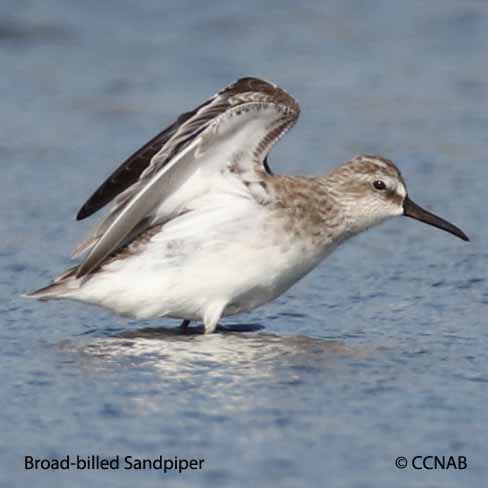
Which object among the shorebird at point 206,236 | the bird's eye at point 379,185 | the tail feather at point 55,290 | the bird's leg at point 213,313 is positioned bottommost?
the bird's leg at point 213,313

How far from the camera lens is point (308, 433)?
708 centimetres

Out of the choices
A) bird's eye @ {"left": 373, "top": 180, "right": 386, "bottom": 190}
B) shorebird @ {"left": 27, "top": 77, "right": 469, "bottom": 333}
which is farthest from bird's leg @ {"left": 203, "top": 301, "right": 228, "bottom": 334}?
bird's eye @ {"left": 373, "top": 180, "right": 386, "bottom": 190}

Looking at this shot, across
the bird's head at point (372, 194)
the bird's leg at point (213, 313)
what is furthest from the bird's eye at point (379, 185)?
the bird's leg at point (213, 313)

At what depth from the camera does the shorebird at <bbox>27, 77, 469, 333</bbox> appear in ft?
28.5

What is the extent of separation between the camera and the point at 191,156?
844 cm

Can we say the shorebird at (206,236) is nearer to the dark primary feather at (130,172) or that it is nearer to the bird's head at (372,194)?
the dark primary feather at (130,172)

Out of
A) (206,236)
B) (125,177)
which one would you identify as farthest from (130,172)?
(206,236)

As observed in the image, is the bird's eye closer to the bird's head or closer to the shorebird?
the bird's head

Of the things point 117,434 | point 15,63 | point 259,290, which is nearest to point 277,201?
point 259,290

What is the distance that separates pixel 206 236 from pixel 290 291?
3.93 ft

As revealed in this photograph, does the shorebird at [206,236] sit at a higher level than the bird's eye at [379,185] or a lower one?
lower

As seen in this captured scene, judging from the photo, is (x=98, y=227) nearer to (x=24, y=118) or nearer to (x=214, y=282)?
(x=214, y=282)

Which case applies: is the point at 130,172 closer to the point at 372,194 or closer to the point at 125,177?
the point at 125,177

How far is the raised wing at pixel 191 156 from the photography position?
8391mm
